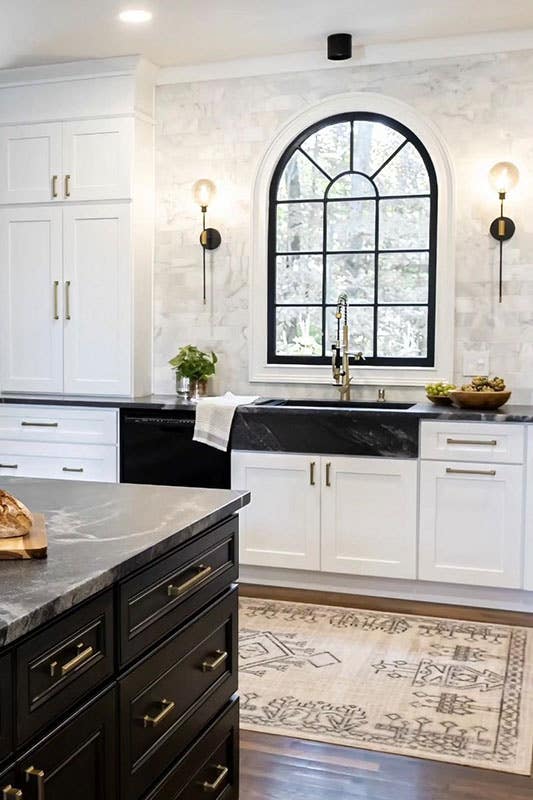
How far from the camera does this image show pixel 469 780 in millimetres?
2668

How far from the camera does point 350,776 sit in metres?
2.70

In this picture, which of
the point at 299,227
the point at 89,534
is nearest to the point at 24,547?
the point at 89,534

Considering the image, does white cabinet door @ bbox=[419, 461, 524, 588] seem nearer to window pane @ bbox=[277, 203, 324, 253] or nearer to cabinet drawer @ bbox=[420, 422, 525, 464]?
cabinet drawer @ bbox=[420, 422, 525, 464]

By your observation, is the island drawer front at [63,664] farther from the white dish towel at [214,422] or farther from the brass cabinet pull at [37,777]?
the white dish towel at [214,422]

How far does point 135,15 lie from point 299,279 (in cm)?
159

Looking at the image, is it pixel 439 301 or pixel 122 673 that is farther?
pixel 439 301

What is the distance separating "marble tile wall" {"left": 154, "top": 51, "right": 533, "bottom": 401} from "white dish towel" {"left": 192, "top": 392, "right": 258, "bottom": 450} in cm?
63

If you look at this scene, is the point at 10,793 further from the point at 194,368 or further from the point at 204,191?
the point at 204,191

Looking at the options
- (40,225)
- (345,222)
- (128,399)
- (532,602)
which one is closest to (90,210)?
(40,225)

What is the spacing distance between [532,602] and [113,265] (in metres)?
2.80

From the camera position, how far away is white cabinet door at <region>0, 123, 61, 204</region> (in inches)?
203

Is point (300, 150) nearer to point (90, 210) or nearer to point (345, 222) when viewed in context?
point (345, 222)

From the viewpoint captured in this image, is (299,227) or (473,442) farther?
(299,227)

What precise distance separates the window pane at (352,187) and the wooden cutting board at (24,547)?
3.58 meters
